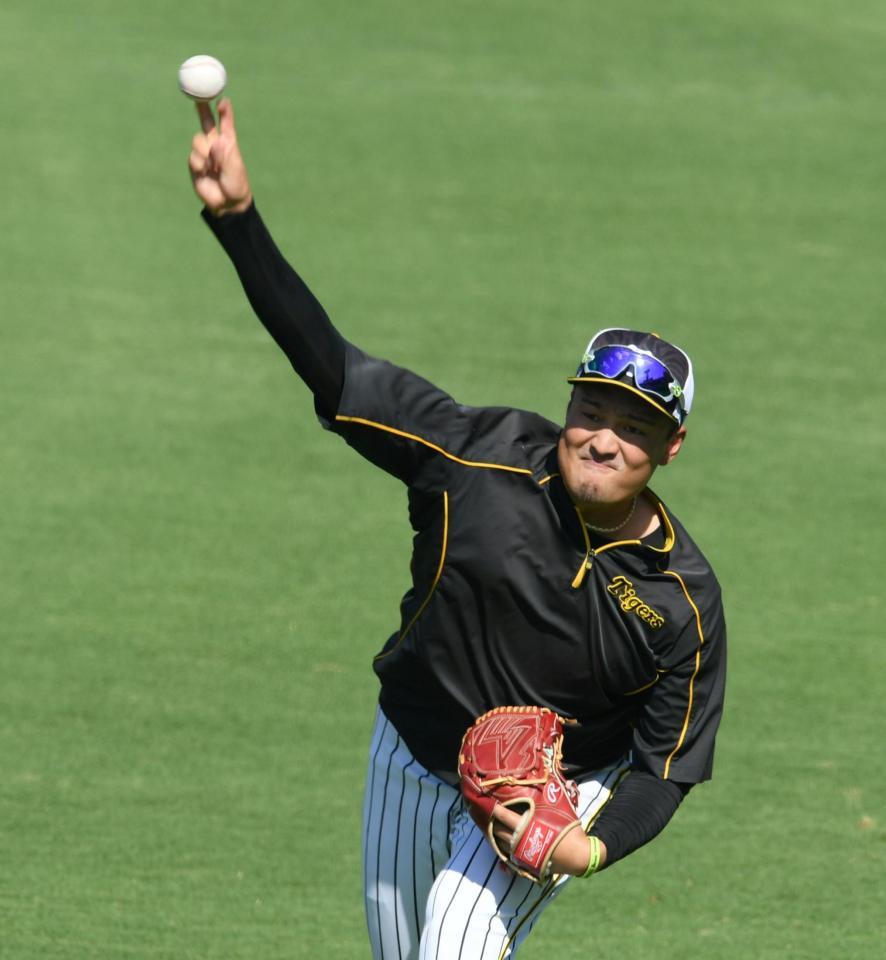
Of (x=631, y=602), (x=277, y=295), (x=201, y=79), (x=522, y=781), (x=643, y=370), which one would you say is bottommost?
(x=522, y=781)

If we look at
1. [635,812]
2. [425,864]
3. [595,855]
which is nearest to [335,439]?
[425,864]

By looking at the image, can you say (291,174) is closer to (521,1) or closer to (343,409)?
(521,1)

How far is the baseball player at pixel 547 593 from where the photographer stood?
3.65m

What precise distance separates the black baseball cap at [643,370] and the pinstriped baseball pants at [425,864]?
919mm

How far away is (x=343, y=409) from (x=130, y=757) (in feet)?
10.1

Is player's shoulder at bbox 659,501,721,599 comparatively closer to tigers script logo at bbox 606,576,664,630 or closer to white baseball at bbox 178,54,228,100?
tigers script logo at bbox 606,576,664,630

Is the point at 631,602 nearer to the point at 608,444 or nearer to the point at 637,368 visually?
the point at 608,444

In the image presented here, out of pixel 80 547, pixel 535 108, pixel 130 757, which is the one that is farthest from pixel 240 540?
pixel 535 108

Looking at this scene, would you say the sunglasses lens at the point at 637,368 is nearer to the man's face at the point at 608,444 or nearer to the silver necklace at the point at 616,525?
the man's face at the point at 608,444

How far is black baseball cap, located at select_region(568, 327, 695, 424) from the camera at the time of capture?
3.65 m

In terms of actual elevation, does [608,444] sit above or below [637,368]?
below

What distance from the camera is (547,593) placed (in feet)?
12.2

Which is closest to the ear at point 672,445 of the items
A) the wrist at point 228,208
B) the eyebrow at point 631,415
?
the eyebrow at point 631,415

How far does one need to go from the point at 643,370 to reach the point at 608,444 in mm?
172
